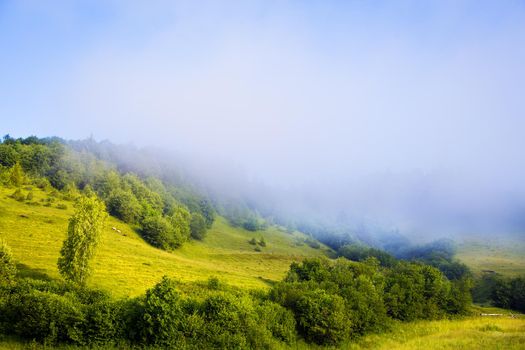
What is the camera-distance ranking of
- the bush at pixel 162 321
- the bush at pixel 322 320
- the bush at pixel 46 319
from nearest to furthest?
the bush at pixel 46 319 → the bush at pixel 162 321 → the bush at pixel 322 320

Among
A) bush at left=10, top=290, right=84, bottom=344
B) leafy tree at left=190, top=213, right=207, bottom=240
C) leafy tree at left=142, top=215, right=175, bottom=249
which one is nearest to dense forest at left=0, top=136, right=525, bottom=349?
bush at left=10, top=290, right=84, bottom=344

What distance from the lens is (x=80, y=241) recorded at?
167 feet

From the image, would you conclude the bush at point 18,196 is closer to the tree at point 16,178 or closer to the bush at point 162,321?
the tree at point 16,178

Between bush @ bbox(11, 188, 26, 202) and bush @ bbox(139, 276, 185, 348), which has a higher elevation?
bush @ bbox(11, 188, 26, 202)

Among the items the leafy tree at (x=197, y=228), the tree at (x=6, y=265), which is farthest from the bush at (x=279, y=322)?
the leafy tree at (x=197, y=228)

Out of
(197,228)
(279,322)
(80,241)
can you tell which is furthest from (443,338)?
(197,228)

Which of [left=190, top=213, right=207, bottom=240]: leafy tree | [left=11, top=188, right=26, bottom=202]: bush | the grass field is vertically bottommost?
[left=190, top=213, right=207, bottom=240]: leafy tree

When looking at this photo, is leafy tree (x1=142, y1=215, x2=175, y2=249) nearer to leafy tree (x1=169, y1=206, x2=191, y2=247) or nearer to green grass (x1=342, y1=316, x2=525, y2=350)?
leafy tree (x1=169, y1=206, x2=191, y2=247)

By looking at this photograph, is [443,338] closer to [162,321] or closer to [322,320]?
[322,320]

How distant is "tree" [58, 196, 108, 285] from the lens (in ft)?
165

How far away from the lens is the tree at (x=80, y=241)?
50.3 meters

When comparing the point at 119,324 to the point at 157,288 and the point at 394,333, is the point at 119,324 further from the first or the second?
the point at 394,333

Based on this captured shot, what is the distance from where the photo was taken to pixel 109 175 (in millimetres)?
187125

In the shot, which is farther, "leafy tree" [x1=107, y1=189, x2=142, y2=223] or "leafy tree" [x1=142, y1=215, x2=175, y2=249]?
"leafy tree" [x1=107, y1=189, x2=142, y2=223]
